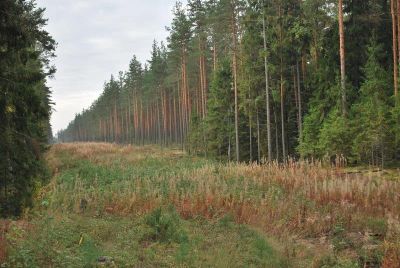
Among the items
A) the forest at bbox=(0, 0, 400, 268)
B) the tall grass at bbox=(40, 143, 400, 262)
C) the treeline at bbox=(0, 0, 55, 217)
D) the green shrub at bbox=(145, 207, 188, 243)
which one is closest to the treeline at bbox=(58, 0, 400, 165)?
the forest at bbox=(0, 0, 400, 268)

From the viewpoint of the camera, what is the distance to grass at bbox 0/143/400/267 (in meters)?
7.00

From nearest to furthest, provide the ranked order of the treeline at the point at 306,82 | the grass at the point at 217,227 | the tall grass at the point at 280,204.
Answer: the grass at the point at 217,227
the tall grass at the point at 280,204
the treeline at the point at 306,82

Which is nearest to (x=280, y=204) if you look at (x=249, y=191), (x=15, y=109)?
(x=249, y=191)

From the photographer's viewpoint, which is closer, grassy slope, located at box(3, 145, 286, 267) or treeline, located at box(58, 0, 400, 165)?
grassy slope, located at box(3, 145, 286, 267)

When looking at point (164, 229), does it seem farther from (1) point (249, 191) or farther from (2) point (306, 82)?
(2) point (306, 82)

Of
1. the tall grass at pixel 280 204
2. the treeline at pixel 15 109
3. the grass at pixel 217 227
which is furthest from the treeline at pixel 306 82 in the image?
the treeline at pixel 15 109

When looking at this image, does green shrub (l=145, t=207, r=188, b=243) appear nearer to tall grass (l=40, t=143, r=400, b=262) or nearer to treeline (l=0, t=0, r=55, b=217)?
tall grass (l=40, t=143, r=400, b=262)

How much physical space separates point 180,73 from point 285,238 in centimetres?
5446

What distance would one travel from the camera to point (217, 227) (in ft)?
31.9

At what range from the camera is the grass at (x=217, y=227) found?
7.00 metres

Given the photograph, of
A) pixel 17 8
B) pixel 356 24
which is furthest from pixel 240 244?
pixel 356 24

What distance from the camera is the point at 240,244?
27.4 ft

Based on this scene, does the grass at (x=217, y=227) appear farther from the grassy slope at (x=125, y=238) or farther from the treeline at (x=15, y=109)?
the treeline at (x=15, y=109)

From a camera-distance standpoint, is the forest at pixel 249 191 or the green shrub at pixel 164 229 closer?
the forest at pixel 249 191
